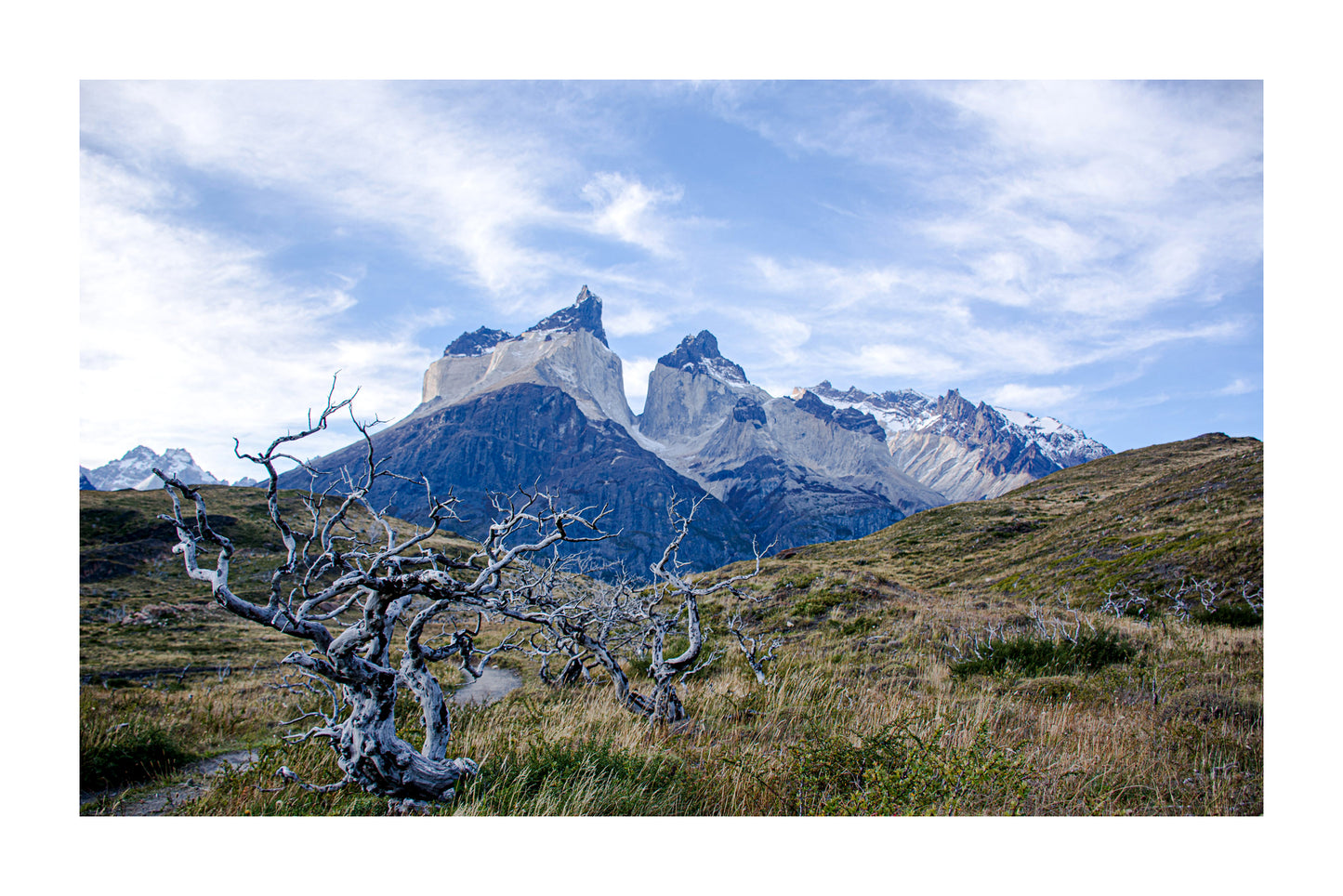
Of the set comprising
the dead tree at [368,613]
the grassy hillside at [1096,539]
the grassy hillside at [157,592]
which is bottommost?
the grassy hillside at [157,592]

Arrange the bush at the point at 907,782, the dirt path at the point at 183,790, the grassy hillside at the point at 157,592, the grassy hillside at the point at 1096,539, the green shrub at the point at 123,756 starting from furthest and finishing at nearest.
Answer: the grassy hillside at the point at 157,592 < the grassy hillside at the point at 1096,539 < the green shrub at the point at 123,756 < the dirt path at the point at 183,790 < the bush at the point at 907,782

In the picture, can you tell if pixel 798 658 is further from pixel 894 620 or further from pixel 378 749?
pixel 378 749

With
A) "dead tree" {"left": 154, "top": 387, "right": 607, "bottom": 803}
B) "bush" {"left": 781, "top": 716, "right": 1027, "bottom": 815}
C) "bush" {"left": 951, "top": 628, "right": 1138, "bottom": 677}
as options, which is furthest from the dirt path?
"bush" {"left": 951, "top": 628, "right": 1138, "bottom": 677}

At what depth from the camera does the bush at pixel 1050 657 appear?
11.1m

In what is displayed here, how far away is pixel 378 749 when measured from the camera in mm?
4445

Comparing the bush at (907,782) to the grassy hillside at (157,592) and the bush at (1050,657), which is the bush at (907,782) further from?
the grassy hillside at (157,592)

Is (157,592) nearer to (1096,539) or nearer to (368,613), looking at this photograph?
(368,613)

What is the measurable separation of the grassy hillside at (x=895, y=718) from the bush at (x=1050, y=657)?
0.16 feet

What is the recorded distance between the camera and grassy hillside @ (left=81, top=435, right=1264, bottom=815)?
16.6ft

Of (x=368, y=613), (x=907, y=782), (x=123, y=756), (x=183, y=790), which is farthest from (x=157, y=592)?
(x=907, y=782)

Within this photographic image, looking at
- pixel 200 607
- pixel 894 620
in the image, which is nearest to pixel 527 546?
pixel 894 620

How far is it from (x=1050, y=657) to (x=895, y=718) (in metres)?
6.45

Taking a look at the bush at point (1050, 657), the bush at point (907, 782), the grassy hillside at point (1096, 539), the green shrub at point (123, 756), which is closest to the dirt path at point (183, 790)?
the green shrub at point (123, 756)
